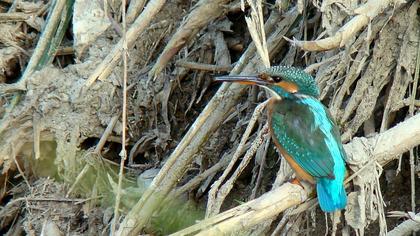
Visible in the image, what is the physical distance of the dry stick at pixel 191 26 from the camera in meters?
4.49

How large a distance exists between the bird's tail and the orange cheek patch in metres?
0.51

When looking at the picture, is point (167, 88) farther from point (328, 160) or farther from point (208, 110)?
point (328, 160)

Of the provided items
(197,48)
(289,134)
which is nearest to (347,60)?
(289,134)

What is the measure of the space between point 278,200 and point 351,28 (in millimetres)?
754

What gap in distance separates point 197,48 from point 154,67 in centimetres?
26

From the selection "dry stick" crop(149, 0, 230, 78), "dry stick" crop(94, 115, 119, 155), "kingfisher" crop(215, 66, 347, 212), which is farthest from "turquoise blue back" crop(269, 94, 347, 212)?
"dry stick" crop(94, 115, 119, 155)

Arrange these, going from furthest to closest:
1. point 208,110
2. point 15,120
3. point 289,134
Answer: point 15,120
point 208,110
point 289,134

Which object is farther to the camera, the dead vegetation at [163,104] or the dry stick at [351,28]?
the dead vegetation at [163,104]

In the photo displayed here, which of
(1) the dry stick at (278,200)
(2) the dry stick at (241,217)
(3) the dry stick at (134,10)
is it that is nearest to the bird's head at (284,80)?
(1) the dry stick at (278,200)

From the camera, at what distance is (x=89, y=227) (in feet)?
14.6

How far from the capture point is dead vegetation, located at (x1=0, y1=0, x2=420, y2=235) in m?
4.04

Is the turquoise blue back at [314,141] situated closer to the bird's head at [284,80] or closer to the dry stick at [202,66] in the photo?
the bird's head at [284,80]

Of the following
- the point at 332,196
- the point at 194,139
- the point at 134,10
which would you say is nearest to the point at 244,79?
the point at 194,139

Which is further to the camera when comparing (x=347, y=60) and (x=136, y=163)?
(x=136, y=163)
